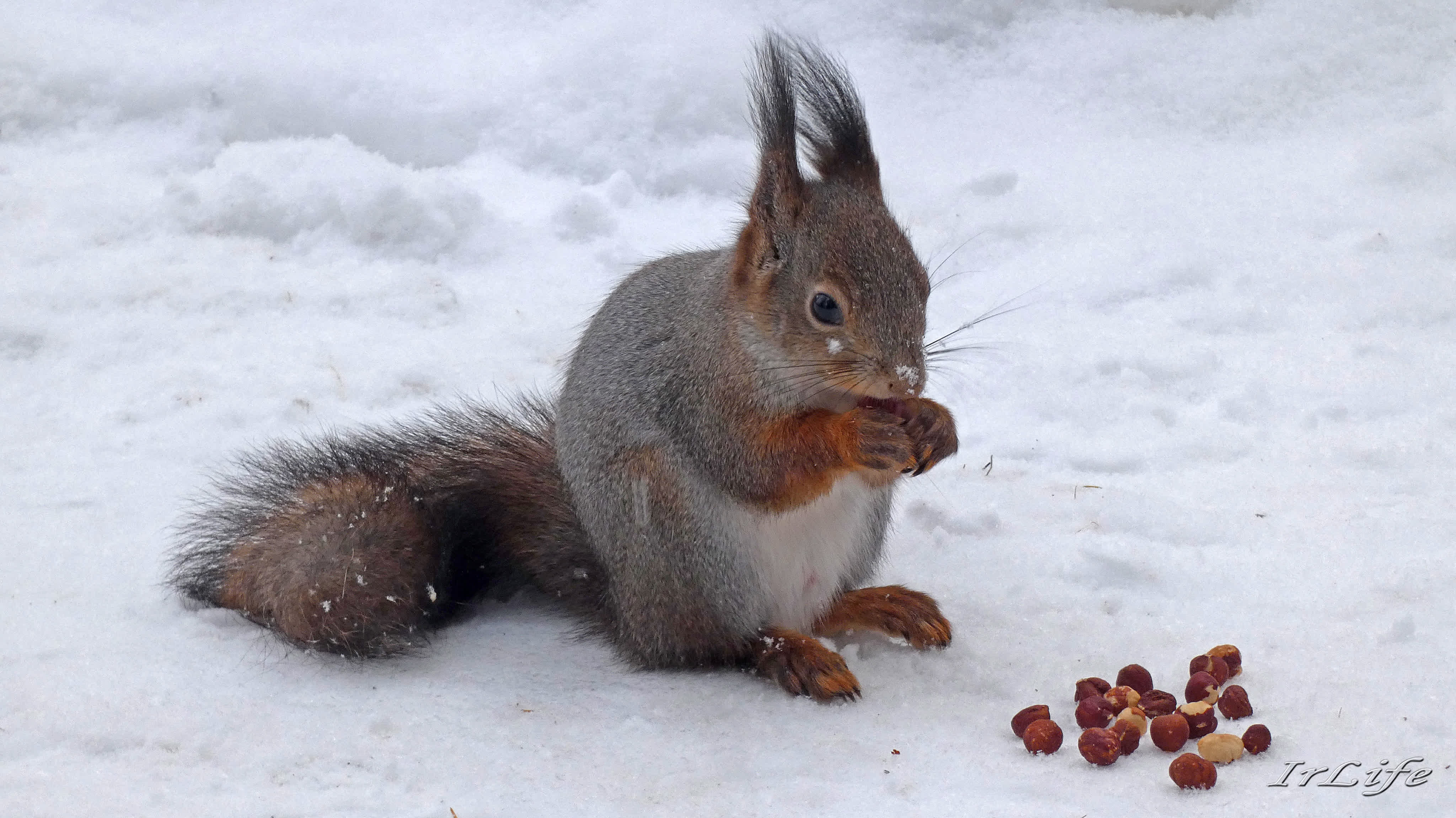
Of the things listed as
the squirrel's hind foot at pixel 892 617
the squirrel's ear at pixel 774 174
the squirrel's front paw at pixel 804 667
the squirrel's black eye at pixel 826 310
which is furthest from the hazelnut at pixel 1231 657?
the squirrel's ear at pixel 774 174

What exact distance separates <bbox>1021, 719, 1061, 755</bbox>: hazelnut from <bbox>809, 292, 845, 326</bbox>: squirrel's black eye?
1.97 feet

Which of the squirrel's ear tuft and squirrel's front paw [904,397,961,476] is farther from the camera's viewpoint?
the squirrel's ear tuft

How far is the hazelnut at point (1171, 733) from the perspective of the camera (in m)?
1.74

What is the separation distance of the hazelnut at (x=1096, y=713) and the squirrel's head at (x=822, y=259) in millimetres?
482

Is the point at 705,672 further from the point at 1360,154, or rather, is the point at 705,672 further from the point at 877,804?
the point at 1360,154

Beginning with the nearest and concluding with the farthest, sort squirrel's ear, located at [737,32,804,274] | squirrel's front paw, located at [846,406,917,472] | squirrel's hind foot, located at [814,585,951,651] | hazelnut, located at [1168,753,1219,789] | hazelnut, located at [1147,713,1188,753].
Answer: hazelnut, located at [1168,753,1219,789]
hazelnut, located at [1147,713,1188,753]
squirrel's front paw, located at [846,406,917,472]
squirrel's ear, located at [737,32,804,274]
squirrel's hind foot, located at [814,585,951,651]

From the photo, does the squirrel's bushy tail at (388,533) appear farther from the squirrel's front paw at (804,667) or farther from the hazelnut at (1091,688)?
the hazelnut at (1091,688)

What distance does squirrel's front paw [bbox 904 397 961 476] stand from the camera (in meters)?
1.91

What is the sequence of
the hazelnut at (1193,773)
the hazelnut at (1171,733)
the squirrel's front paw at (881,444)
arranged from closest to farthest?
the hazelnut at (1193,773)
the hazelnut at (1171,733)
the squirrel's front paw at (881,444)

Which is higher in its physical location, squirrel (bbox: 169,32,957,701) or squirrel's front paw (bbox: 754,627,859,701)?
squirrel (bbox: 169,32,957,701)

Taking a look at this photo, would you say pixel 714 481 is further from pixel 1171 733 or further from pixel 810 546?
pixel 1171 733

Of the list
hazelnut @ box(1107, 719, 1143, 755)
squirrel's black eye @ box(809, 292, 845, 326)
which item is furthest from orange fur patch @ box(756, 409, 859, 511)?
hazelnut @ box(1107, 719, 1143, 755)

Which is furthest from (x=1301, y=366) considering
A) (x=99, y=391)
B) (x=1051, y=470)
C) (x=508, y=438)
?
(x=99, y=391)

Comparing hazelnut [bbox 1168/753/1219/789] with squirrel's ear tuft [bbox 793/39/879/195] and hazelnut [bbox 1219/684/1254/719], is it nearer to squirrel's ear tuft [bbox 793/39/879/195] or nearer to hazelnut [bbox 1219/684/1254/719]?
hazelnut [bbox 1219/684/1254/719]
